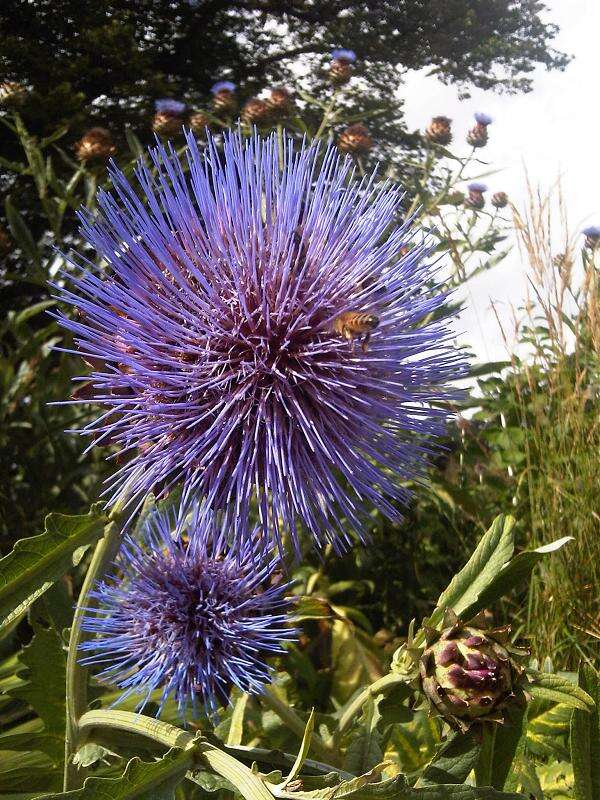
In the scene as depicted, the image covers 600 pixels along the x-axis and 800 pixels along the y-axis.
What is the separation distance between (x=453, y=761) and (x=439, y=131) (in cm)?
184

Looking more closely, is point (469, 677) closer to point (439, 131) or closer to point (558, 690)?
point (558, 690)

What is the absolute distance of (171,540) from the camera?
1312 mm

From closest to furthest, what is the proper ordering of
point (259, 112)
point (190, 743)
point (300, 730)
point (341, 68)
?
point (190, 743)
point (300, 730)
point (259, 112)
point (341, 68)

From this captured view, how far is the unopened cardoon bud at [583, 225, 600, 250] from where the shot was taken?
252 centimetres

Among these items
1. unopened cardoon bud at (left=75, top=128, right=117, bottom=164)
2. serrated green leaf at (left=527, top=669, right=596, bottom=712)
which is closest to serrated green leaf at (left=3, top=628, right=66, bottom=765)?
serrated green leaf at (left=527, top=669, right=596, bottom=712)

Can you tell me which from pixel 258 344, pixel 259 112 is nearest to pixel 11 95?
pixel 259 112

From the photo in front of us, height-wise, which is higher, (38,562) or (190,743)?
(38,562)

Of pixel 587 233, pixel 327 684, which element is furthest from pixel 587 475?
pixel 587 233

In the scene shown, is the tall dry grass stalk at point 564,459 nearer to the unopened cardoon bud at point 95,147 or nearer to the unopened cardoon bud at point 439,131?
the unopened cardoon bud at point 439,131

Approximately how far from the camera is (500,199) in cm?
264

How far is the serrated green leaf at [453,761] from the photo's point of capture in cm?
105

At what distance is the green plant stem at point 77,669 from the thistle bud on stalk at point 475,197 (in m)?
1.71

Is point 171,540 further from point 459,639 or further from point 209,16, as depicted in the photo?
point 209,16

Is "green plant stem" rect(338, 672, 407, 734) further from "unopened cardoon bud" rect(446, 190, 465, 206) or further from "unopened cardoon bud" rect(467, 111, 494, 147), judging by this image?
"unopened cardoon bud" rect(467, 111, 494, 147)
